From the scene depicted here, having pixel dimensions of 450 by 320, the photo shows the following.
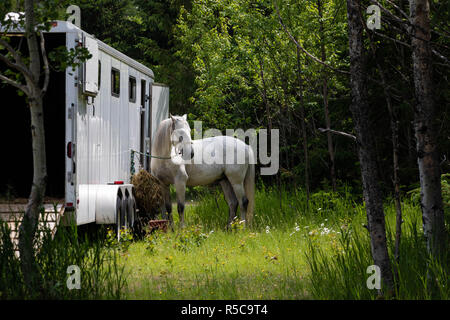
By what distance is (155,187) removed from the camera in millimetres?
11211

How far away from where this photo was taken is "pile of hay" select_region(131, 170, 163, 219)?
1114 cm

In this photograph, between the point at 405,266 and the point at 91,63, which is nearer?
the point at 405,266

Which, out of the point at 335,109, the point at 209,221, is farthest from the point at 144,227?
the point at 335,109

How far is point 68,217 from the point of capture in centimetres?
783

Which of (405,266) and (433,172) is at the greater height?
(433,172)

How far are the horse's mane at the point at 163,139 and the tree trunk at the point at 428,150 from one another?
6063 mm

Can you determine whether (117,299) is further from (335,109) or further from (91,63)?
(335,109)

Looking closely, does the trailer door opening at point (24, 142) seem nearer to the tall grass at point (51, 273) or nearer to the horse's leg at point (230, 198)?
the tall grass at point (51, 273)

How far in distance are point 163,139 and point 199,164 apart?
1125 millimetres

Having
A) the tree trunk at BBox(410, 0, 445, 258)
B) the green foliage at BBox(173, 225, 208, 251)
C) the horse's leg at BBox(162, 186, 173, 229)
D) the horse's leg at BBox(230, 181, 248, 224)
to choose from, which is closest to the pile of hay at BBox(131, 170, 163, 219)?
the horse's leg at BBox(162, 186, 173, 229)

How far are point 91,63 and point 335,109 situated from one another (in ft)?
20.2
